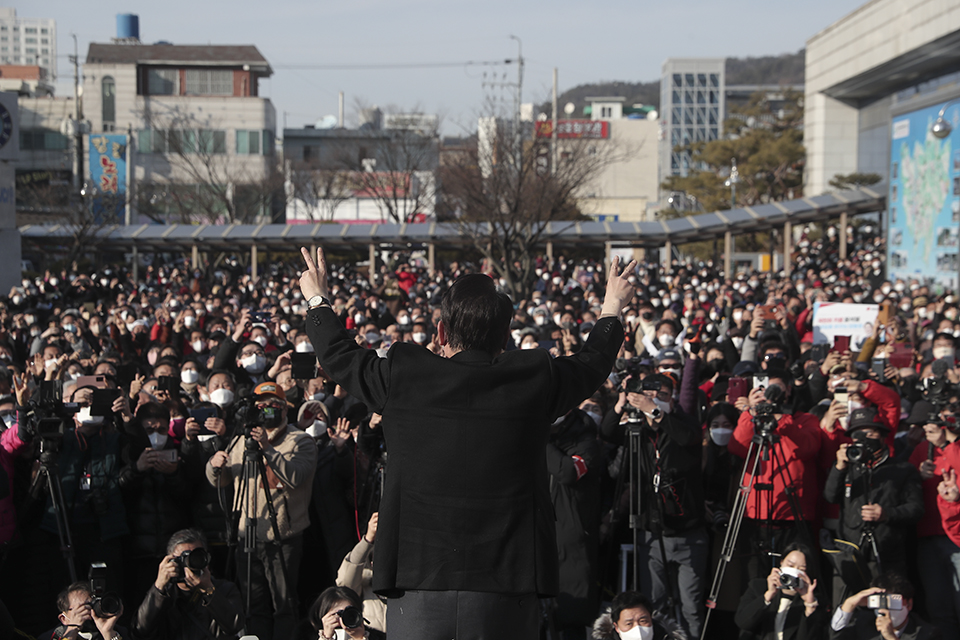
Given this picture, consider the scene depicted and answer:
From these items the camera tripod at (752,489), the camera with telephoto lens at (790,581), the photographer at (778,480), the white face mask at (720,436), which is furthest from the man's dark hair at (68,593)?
the white face mask at (720,436)

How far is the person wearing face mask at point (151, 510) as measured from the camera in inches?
214

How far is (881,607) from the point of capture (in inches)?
186

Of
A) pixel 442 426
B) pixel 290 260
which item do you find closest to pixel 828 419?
pixel 442 426

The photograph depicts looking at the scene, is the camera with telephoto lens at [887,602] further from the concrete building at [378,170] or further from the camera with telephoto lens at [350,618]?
the concrete building at [378,170]

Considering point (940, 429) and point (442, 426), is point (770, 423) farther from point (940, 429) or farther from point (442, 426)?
point (442, 426)

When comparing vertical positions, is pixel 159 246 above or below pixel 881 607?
above

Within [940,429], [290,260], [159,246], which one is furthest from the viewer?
[290,260]

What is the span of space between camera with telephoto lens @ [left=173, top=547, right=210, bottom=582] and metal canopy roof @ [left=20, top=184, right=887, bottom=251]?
2096 cm

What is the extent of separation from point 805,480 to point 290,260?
30033 mm

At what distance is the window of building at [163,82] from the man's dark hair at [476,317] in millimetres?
61501

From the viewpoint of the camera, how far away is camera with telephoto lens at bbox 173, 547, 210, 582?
14.0 feet

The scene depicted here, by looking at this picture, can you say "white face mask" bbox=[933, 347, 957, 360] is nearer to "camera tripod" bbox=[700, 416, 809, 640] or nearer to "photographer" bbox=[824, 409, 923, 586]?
"photographer" bbox=[824, 409, 923, 586]

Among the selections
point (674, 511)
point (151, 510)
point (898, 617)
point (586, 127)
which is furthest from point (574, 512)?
point (586, 127)

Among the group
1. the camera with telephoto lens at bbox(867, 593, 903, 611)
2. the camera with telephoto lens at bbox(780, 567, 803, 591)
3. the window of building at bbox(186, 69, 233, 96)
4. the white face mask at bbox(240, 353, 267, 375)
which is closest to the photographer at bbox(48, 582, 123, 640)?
the camera with telephoto lens at bbox(780, 567, 803, 591)
